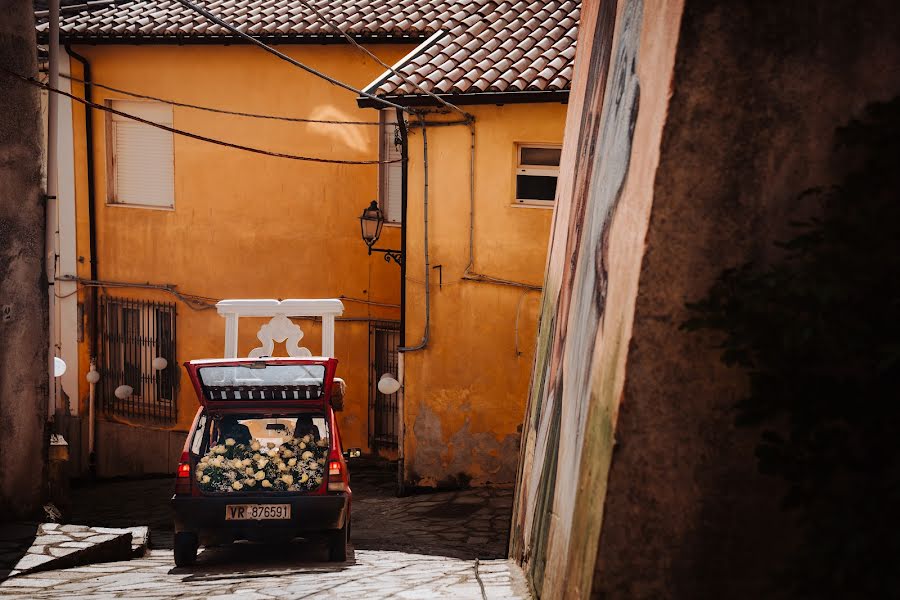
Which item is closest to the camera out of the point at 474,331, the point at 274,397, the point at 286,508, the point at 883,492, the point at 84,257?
the point at 883,492

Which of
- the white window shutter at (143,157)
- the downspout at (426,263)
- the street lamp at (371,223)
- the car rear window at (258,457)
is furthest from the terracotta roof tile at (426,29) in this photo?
the car rear window at (258,457)

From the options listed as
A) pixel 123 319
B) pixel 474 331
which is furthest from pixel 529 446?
pixel 123 319

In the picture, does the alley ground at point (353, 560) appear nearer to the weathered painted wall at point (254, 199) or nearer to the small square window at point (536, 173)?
the weathered painted wall at point (254, 199)

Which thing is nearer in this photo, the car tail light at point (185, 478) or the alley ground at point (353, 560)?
the alley ground at point (353, 560)

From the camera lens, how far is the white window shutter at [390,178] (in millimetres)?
16984

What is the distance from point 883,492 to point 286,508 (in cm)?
698

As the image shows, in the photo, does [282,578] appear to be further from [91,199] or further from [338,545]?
[91,199]

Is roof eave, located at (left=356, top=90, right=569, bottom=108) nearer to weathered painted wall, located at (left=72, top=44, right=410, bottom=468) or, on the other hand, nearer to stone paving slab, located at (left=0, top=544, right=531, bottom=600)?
weathered painted wall, located at (left=72, top=44, right=410, bottom=468)

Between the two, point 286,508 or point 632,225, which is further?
point 286,508

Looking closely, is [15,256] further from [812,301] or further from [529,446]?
[812,301]

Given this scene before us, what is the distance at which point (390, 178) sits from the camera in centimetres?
1708

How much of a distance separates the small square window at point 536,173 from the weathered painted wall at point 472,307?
0.14 metres

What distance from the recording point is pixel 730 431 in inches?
163

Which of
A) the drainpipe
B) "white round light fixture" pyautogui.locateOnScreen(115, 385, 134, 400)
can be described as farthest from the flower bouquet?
the drainpipe
